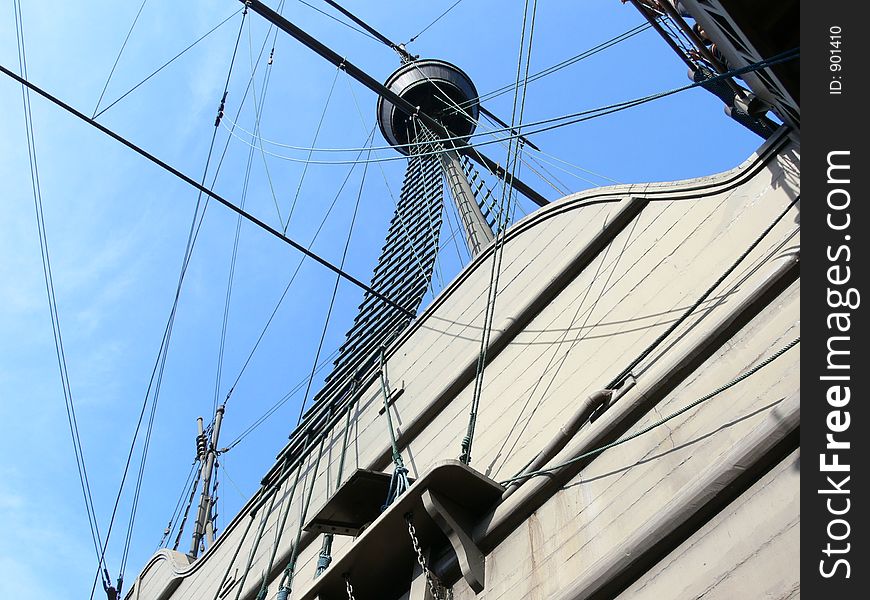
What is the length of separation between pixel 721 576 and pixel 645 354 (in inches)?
50.6

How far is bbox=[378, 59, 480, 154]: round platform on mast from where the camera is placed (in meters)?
14.7

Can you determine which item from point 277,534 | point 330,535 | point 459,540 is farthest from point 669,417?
point 277,534

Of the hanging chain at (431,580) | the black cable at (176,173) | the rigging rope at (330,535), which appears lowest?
the hanging chain at (431,580)

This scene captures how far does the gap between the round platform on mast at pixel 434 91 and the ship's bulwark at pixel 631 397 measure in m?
8.93

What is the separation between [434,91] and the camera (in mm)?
14828

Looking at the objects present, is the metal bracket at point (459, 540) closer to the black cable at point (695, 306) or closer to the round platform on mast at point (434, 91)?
the black cable at point (695, 306)

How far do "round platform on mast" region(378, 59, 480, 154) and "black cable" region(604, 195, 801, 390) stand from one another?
10946mm

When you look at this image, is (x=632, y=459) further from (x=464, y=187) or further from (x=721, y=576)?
(x=464, y=187)

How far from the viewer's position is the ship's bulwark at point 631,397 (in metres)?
3.05

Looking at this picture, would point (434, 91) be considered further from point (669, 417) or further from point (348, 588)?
point (669, 417)
